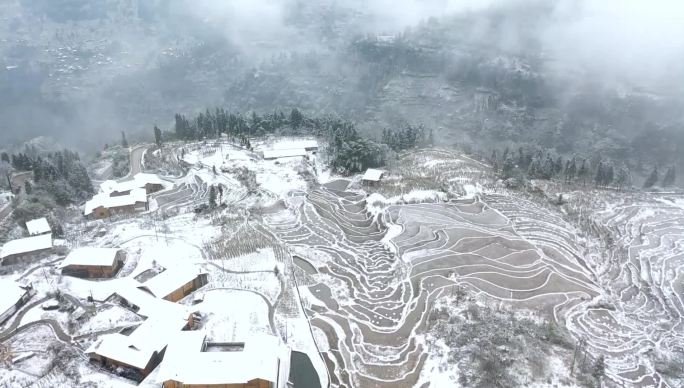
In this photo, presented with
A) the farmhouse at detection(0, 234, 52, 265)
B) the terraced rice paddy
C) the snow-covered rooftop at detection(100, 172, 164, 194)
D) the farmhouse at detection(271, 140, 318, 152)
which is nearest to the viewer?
the terraced rice paddy

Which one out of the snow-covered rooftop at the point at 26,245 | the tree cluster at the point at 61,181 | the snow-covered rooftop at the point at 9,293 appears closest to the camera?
the snow-covered rooftop at the point at 9,293

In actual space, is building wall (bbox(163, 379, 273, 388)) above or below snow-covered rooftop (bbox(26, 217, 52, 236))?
above

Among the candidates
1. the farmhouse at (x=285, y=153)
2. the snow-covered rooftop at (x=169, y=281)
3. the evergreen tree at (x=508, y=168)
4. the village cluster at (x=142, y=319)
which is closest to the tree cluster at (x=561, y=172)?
the evergreen tree at (x=508, y=168)

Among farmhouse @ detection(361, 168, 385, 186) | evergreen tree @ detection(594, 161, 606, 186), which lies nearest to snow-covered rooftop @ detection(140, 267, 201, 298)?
farmhouse @ detection(361, 168, 385, 186)

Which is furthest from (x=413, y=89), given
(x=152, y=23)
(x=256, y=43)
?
(x=152, y=23)

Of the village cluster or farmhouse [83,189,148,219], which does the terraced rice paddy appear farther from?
farmhouse [83,189,148,219]

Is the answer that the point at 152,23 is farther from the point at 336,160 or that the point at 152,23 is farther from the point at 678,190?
the point at 678,190

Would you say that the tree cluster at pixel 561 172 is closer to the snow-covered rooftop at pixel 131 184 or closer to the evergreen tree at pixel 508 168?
the evergreen tree at pixel 508 168

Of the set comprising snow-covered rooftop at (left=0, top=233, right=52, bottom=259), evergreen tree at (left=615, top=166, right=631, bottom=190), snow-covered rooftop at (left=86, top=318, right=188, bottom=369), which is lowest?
evergreen tree at (left=615, top=166, right=631, bottom=190)

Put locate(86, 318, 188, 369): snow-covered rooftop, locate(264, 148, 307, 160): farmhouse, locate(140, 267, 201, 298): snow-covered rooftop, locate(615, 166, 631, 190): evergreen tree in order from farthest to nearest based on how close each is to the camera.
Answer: locate(264, 148, 307, 160): farmhouse, locate(615, 166, 631, 190): evergreen tree, locate(140, 267, 201, 298): snow-covered rooftop, locate(86, 318, 188, 369): snow-covered rooftop
